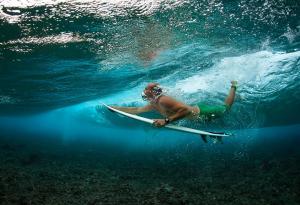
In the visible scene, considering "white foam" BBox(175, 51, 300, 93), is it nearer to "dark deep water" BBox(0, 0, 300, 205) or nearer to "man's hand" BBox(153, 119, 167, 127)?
"dark deep water" BBox(0, 0, 300, 205)

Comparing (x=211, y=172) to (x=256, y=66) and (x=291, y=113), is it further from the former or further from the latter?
(x=291, y=113)

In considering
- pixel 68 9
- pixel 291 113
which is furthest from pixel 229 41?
pixel 291 113

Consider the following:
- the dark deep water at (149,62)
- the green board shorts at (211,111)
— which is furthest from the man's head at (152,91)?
the dark deep water at (149,62)

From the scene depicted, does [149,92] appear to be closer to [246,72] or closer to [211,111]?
[211,111]

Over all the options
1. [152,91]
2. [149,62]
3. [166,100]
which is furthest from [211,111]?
[149,62]

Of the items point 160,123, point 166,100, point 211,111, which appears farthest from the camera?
point 211,111

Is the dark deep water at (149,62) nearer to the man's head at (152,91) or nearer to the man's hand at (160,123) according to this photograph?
the man's hand at (160,123)

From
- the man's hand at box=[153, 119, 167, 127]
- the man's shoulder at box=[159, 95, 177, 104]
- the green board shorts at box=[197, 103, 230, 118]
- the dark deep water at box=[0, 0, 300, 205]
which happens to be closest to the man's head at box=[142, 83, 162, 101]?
the man's shoulder at box=[159, 95, 177, 104]

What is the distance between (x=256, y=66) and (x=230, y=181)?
864 cm

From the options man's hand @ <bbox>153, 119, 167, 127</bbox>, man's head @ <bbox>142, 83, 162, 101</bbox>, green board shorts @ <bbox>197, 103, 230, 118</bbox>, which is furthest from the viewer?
green board shorts @ <bbox>197, 103, 230, 118</bbox>

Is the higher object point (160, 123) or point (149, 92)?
point (149, 92)

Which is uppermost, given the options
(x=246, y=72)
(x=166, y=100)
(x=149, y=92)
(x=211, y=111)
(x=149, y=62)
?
(x=149, y=92)

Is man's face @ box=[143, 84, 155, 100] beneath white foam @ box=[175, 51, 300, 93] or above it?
above

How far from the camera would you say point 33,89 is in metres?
25.0
